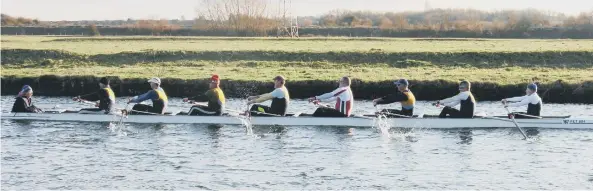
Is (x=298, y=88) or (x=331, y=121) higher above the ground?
(x=331, y=121)

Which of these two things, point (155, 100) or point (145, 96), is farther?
point (155, 100)

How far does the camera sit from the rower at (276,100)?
98.2 feet

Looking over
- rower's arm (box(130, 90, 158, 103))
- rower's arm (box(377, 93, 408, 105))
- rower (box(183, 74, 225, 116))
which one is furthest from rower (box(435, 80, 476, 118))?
rower's arm (box(130, 90, 158, 103))

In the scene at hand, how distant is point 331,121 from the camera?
1180 inches

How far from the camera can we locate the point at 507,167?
902 inches

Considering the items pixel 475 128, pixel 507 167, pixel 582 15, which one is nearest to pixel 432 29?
pixel 582 15

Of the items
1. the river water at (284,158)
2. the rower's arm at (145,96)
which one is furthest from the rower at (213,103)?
the rower's arm at (145,96)

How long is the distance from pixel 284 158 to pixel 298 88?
16.6 m

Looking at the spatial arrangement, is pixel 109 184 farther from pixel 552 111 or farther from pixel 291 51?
pixel 291 51

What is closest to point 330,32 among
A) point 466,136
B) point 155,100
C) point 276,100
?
point 155,100

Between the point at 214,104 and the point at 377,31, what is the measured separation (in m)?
64.4

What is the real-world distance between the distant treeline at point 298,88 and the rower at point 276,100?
391 inches

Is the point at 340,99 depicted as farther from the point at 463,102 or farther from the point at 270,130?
the point at 463,102

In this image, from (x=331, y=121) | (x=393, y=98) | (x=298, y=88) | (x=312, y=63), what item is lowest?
(x=298, y=88)
